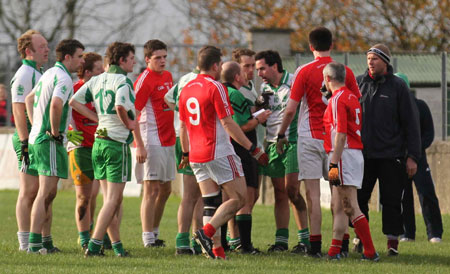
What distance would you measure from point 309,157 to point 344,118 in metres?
0.89

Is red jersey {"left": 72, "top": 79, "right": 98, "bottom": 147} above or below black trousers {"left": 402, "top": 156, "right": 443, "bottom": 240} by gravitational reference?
above

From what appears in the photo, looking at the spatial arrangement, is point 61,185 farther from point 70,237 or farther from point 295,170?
point 295,170

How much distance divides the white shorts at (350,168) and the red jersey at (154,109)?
2.55 m

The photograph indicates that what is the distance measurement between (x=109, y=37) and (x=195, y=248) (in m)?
26.0

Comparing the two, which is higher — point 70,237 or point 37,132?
point 37,132

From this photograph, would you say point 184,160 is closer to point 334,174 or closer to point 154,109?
point 154,109

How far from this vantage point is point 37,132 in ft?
35.2

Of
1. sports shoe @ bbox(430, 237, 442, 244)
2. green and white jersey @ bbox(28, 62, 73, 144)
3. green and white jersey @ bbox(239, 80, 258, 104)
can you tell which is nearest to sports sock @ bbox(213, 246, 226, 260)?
green and white jersey @ bbox(239, 80, 258, 104)

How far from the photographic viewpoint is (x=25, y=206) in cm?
1102

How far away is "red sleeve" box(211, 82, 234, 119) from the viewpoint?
9.88 m

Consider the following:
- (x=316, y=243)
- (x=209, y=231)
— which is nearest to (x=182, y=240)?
(x=209, y=231)

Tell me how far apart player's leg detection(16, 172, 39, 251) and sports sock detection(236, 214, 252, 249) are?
2.29 meters

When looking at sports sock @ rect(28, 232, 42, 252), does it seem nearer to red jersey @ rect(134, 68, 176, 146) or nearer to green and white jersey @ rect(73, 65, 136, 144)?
green and white jersey @ rect(73, 65, 136, 144)

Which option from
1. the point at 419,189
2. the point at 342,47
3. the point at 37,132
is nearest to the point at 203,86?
the point at 37,132
